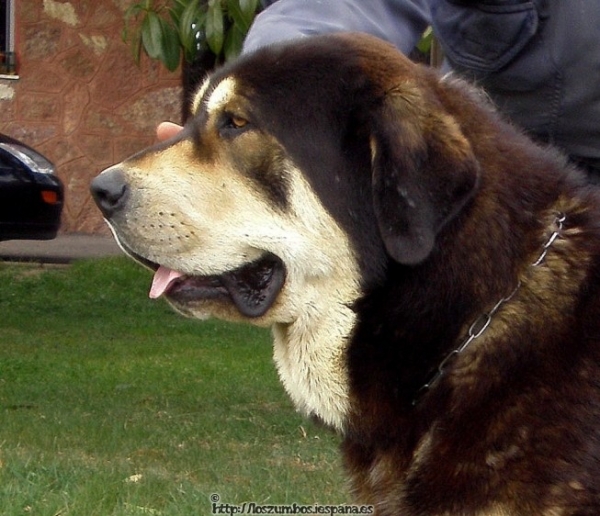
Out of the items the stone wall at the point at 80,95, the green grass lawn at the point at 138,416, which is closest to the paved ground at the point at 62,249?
the stone wall at the point at 80,95

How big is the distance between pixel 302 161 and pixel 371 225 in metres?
0.22

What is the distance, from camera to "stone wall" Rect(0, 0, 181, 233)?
13172 millimetres

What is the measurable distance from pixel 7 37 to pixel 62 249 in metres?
2.85

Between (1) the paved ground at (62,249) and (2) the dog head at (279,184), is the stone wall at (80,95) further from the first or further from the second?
(2) the dog head at (279,184)

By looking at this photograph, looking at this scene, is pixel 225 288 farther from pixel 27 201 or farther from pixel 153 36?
pixel 27 201

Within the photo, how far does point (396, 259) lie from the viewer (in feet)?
8.16

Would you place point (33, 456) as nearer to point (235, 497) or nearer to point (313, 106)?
point (235, 497)

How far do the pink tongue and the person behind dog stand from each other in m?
0.60

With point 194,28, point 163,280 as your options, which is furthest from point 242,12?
point 163,280

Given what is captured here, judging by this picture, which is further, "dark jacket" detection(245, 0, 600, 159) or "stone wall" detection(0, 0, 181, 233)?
"stone wall" detection(0, 0, 181, 233)

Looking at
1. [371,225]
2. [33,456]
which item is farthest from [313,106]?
[33,456]

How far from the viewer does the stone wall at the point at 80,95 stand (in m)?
13.2

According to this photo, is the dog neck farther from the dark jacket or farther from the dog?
the dark jacket

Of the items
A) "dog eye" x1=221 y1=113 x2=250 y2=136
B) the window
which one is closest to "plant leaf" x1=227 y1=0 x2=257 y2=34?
"dog eye" x1=221 y1=113 x2=250 y2=136
